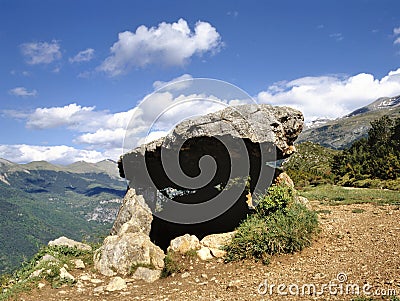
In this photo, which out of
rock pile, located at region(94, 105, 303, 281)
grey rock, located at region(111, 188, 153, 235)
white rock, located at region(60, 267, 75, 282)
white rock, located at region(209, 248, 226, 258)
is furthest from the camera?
grey rock, located at region(111, 188, 153, 235)

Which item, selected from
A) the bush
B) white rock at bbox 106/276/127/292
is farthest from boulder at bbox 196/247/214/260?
white rock at bbox 106/276/127/292

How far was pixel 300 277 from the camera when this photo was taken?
25.2ft

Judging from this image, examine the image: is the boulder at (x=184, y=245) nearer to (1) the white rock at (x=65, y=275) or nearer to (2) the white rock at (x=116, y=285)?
(2) the white rock at (x=116, y=285)

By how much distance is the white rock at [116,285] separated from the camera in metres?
9.02

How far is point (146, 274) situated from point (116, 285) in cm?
93

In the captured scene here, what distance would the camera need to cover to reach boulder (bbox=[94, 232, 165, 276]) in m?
10.1

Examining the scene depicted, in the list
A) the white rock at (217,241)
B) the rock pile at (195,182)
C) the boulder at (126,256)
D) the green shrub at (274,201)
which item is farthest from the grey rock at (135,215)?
the green shrub at (274,201)

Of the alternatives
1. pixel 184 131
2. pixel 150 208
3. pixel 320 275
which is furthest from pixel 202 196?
pixel 320 275

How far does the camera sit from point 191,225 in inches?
594

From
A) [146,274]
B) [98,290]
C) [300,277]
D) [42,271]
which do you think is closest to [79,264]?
[42,271]

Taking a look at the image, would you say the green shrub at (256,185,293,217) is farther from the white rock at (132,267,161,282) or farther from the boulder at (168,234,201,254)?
the white rock at (132,267,161,282)

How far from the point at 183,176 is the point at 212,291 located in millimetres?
7752

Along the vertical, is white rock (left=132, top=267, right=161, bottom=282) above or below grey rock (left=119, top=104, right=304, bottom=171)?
below

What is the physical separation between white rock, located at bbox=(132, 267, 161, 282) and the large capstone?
2.92 meters
